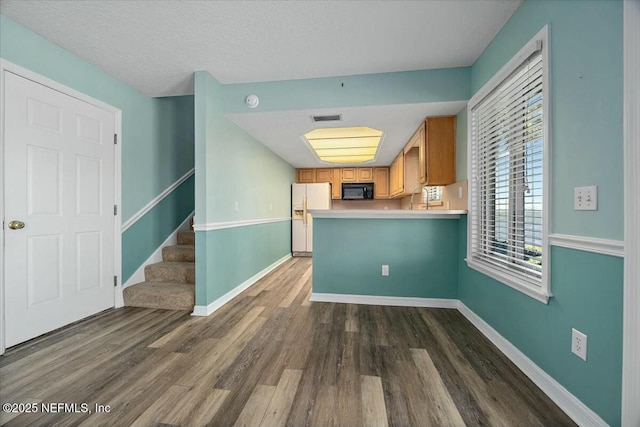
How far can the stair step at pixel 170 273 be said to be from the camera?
2.93 meters

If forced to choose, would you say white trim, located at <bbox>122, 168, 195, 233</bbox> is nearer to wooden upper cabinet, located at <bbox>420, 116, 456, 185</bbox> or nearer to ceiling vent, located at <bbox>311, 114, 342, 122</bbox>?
ceiling vent, located at <bbox>311, 114, 342, 122</bbox>

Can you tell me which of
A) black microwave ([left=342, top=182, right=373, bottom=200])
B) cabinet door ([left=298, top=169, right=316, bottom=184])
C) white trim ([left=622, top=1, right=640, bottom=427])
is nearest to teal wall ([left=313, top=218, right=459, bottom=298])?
white trim ([left=622, top=1, right=640, bottom=427])

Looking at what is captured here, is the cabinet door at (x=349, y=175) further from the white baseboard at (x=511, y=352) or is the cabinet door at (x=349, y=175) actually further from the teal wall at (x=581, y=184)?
the teal wall at (x=581, y=184)

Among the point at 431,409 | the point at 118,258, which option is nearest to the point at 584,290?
the point at 431,409

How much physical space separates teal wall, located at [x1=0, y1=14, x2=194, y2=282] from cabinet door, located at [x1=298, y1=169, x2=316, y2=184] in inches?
109

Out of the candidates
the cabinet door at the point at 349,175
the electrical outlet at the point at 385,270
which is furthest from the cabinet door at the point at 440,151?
the cabinet door at the point at 349,175

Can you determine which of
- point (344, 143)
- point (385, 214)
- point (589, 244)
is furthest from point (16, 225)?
point (344, 143)

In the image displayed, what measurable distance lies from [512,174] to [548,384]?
1286mm

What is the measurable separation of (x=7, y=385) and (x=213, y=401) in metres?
1.22

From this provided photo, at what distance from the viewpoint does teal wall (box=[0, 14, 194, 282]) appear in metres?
1.97

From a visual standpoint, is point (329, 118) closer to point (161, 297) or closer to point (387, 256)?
point (387, 256)

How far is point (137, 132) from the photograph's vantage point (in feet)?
9.55

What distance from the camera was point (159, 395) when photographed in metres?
1.37

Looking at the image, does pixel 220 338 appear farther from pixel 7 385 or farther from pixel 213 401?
pixel 7 385
